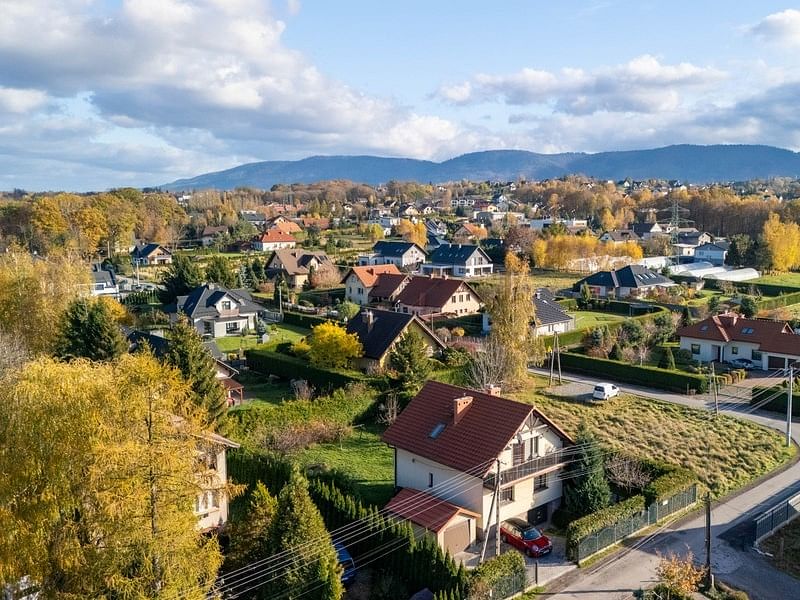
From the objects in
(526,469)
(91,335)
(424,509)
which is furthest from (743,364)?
(91,335)

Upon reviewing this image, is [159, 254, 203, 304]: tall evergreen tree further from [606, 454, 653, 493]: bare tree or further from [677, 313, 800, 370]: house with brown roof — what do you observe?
[606, 454, 653, 493]: bare tree

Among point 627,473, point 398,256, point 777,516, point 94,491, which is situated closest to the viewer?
→ point 94,491

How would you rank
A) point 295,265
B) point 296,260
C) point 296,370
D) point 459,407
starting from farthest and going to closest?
point 296,260 → point 295,265 → point 296,370 → point 459,407

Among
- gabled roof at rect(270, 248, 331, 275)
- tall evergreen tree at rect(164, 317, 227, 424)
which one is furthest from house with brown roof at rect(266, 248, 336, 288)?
tall evergreen tree at rect(164, 317, 227, 424)

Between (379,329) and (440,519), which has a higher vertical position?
(379,329)

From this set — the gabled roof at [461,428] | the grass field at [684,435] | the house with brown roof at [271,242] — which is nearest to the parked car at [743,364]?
the grass field at [684,435]

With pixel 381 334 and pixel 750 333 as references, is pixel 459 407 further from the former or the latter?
pixel 750 333

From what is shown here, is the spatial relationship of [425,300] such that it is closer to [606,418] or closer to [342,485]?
[606,418]
